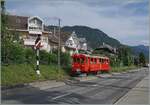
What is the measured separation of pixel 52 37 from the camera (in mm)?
102812

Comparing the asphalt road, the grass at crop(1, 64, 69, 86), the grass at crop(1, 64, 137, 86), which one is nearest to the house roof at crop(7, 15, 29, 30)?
the grass at crop(1, 64, 137, 86)

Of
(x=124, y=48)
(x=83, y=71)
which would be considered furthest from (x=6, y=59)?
(x=124, y=48)

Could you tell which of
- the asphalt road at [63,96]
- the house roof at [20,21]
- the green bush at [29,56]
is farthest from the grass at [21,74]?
the house roof at [20,21]

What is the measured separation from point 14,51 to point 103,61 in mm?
25891

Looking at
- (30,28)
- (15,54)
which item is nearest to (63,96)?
(15,54)

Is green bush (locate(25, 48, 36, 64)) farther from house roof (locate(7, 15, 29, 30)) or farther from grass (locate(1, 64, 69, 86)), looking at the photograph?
house roof (locate(7, 15, 29, 30))

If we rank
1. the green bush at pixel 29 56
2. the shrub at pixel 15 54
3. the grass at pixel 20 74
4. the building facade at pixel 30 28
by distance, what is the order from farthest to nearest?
the building facade at pixel 30 28, the green bush at pixel 29 56, the shrub at pixel 15 54, the grass at pixel 20 74

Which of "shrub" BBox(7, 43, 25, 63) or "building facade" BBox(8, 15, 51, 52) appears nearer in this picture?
"shrub" BBox(7, 43, 25, 63)

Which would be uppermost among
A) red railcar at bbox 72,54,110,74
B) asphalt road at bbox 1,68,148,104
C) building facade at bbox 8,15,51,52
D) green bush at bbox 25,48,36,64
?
building facade at bbox 8,15,51,52

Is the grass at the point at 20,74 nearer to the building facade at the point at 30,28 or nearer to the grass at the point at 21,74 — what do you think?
the grass at the point at 21,74

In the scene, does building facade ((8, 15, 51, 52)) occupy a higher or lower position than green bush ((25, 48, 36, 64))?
higher

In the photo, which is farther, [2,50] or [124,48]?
[124,48]

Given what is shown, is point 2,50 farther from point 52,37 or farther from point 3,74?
point 52,37

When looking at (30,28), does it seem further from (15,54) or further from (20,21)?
(15,54)
